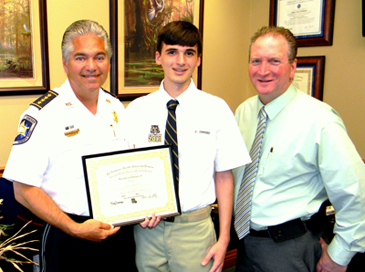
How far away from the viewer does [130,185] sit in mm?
1501

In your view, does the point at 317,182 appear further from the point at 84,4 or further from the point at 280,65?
the point at 84,4

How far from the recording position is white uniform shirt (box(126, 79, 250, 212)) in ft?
5.18

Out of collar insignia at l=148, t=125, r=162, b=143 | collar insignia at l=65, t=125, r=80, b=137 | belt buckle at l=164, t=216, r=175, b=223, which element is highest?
collar insignia at l=65, t=125, r=80, b=137

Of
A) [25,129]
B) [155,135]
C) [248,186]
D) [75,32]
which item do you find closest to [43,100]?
[25,129]

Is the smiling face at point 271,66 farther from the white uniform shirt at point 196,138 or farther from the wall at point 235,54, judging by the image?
the wall at point 235,54

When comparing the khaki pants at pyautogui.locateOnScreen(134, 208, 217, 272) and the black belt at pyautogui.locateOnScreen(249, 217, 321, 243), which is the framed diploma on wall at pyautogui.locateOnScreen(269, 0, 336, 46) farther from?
the khaki pants at pyautogui.locateOnScreen(134, 208, 217, 272)

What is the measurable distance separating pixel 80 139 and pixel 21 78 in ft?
2.96

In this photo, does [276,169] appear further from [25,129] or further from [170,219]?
[25,129]

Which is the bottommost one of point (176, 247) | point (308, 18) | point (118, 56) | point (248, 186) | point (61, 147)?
point (176, 247)

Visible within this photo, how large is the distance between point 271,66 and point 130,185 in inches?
35.3

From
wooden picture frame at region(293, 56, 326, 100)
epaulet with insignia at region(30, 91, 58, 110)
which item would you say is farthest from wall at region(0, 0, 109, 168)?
wooden picture frame at region(293, 56, 326, 100)

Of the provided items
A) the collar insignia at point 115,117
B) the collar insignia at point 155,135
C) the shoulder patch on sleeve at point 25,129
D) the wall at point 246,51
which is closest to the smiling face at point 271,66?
the collar insignia at point 155,135

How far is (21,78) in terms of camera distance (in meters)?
2.11

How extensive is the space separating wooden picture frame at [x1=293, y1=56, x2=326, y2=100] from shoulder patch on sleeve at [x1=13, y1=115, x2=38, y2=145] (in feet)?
8.17
